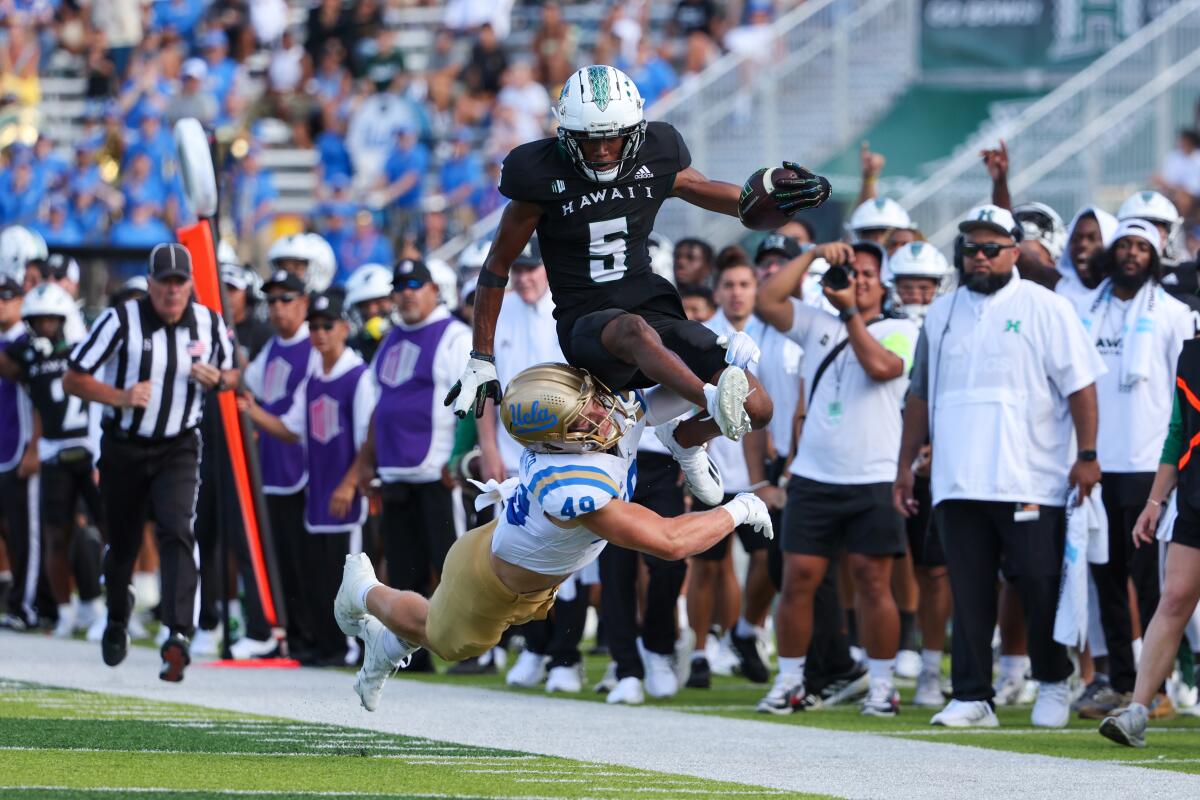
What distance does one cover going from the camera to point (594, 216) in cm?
812

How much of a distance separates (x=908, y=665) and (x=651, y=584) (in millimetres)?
1908

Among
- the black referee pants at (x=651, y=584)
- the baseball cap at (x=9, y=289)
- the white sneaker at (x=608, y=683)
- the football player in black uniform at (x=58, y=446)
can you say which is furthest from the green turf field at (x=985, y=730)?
the baseball cap at (x=9, y=289)

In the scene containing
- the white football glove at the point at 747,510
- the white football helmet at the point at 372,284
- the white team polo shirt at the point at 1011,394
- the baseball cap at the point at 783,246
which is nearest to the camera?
the white football glove at the point at 747,510

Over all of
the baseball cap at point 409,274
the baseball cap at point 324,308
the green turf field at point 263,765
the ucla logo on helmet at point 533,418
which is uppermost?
the baseball cap at point 409,274

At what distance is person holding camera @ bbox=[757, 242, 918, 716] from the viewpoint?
10320 millimetres

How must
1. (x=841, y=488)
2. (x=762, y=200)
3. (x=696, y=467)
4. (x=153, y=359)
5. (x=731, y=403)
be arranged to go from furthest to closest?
(x=153, y=359) < (x=841, y=488) < (x=696, y=467) < (x=762, y=200) < (x=731, y=403)

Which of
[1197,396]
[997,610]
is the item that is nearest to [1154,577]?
[997,610]

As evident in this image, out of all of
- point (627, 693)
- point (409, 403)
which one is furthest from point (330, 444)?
point (627, 693)

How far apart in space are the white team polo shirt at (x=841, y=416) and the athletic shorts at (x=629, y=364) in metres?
2.39

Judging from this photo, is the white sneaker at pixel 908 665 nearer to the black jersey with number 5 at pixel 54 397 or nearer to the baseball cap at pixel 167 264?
the baseball cap at pixel 167 264

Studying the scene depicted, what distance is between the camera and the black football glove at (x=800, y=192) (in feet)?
26.4

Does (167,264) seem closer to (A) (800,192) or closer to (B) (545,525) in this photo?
(B) (545,525)

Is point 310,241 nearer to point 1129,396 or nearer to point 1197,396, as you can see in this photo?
point 1129,396

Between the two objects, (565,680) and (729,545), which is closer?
(565,680)
